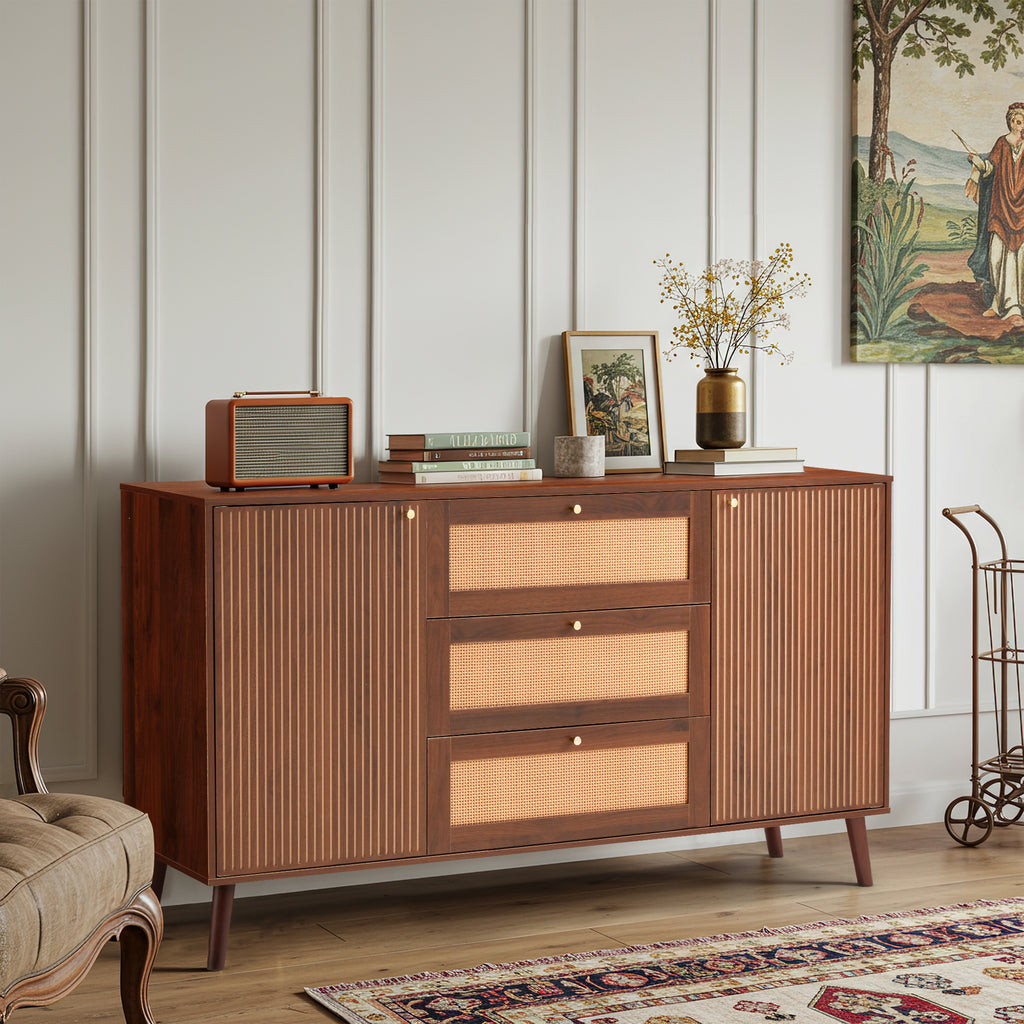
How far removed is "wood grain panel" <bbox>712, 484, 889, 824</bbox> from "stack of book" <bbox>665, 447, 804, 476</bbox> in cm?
9

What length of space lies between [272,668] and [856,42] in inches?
92.2

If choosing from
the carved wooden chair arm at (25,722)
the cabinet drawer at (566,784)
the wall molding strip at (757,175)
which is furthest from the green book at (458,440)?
the carved wooden chair arm at (25,722)

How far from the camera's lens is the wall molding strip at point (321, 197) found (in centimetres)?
333

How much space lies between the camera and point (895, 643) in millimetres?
3982

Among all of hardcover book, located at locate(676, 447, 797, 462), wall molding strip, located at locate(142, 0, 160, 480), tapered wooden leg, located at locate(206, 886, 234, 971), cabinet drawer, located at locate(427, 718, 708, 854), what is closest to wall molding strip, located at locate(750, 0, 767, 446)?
hardcover book, located at locate(676, 447, 797, 462)

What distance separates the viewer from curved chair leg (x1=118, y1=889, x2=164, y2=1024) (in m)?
2.37

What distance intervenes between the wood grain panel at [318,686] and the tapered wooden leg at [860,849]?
1.09 meters

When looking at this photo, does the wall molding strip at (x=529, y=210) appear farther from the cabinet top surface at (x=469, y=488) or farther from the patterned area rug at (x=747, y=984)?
the patterned area rug at (x=747, y=984)

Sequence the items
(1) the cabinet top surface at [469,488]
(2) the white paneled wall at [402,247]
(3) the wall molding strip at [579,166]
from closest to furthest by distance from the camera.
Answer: (1) the cabinet top surface at [469,488] → (2) the white paneled wall at [402,247] → (3) the wall molding strip at [579,166]

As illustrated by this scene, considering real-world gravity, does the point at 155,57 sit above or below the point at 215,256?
above

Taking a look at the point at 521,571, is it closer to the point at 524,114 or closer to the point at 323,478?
the point at 323,478

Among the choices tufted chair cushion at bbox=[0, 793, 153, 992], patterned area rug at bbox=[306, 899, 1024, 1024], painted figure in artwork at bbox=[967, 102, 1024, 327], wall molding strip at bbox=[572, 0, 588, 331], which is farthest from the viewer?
painted figure in artwork at bbox=[967, 102, 1024, 327]

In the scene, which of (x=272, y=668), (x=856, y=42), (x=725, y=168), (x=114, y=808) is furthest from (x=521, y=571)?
(x=856, y=42)

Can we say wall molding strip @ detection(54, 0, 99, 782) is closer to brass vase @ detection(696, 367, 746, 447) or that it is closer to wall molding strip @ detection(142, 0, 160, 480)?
wall molding strip @ detection(142, 0, 160, 480)
